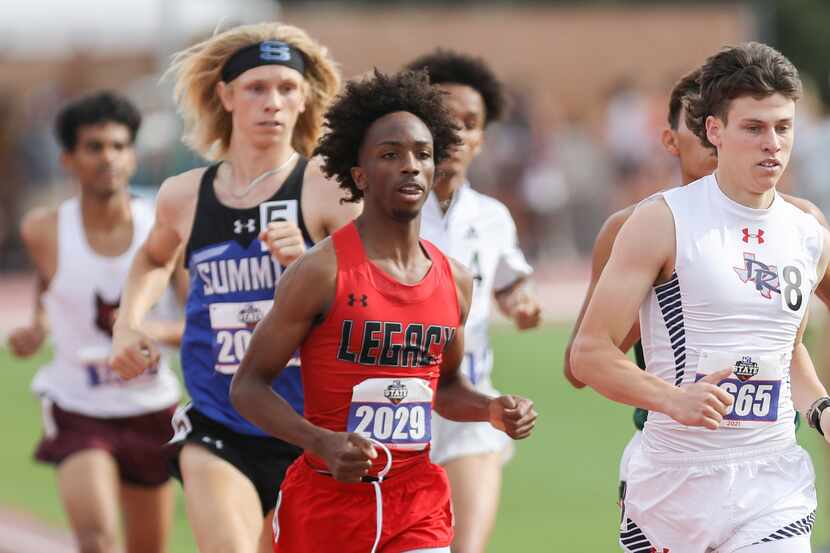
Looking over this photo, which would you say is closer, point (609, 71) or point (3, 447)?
point (3, 447)

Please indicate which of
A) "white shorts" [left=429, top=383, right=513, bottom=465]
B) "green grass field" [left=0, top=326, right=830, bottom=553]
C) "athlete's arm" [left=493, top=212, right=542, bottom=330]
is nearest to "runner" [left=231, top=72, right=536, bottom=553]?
"white shorts" [left=429, top=383, right=513, bottom=465]

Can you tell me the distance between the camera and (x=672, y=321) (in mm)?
5230

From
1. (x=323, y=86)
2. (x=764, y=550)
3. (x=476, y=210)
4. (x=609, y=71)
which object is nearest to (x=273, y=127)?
(x=323, y=86)

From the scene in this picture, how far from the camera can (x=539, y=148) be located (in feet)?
83.7

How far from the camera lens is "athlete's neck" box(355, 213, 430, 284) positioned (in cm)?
533

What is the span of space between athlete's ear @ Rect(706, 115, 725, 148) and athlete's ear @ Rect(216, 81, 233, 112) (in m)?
2.26

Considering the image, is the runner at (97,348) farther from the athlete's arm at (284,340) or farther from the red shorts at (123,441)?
the athlete's arm at (284,340)

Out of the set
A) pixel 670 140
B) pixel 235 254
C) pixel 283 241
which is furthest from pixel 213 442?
pixel 670 140

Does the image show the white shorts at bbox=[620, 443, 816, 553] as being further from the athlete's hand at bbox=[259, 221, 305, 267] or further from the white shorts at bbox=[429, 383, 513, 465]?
the white shorts at bbox=[429, 383, 513, 465]

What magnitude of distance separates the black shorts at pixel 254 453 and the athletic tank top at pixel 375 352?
101cm

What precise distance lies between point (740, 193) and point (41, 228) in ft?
13.8

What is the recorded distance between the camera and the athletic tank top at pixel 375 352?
5.23 m

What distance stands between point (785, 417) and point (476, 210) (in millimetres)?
2453

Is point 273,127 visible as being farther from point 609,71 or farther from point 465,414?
point 609,71
